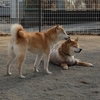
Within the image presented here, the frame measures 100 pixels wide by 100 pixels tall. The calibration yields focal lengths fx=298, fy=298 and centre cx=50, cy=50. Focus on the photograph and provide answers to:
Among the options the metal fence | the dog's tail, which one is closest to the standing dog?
the dog's tail

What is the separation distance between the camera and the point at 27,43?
508 centimetres

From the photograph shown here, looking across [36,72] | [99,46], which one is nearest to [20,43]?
[36,72]

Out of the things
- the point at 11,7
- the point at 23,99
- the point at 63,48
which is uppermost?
the point at 11,7

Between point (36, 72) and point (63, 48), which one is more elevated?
point (63, 48)

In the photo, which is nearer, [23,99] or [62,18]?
[23,99]

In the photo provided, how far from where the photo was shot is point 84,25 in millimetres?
11898

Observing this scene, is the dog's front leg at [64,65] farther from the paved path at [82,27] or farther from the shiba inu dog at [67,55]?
the paved path at [82,27]

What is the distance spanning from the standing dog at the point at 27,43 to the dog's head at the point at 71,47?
45cm

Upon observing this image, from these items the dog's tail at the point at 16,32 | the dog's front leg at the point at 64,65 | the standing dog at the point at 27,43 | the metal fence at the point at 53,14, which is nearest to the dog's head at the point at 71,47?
the dog's front leg at the point at 64,65

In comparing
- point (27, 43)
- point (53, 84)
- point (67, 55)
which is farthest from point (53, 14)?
point (53, 84)

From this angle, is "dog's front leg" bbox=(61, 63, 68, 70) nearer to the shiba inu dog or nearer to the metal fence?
the shiba inu dog

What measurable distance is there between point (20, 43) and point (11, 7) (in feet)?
22.5

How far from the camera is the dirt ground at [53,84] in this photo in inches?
160

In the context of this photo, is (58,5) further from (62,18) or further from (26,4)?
(26,4)
